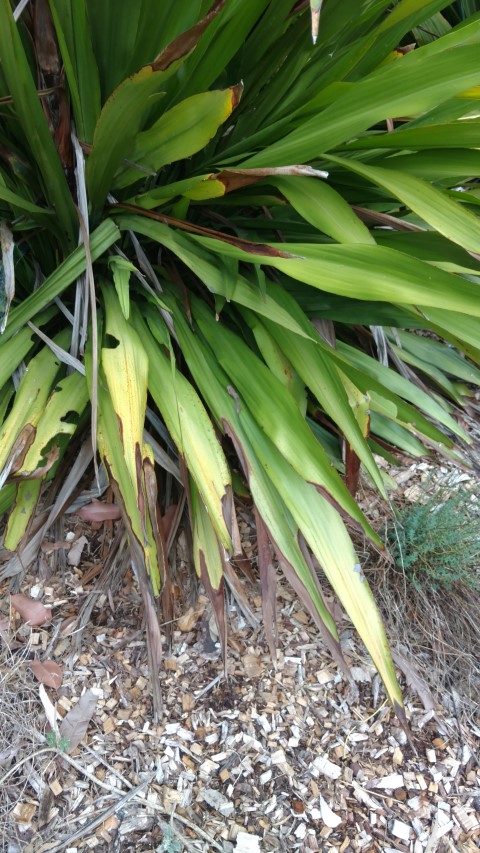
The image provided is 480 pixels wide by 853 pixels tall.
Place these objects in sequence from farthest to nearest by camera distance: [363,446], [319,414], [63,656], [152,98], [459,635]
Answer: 1. [319,414]
2. [459,635]
3. [63,656]
4. [363,446]
5. [152,98]

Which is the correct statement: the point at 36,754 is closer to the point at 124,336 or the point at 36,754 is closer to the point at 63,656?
the point at 63,656

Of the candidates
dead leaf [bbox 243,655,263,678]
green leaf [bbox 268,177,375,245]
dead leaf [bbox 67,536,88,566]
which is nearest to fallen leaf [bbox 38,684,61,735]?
dead leaf [bbox 67,536,88,566]

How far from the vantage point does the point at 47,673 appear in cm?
118

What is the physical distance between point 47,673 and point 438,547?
31.7 inches

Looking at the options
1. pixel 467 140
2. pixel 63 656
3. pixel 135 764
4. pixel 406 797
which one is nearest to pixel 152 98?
pixel 467 140

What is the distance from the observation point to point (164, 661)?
1.24 metres

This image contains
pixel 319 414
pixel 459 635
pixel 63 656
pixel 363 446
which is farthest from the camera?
pixel 319 414

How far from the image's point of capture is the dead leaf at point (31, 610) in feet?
4.04

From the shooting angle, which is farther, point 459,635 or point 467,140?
point 459,635

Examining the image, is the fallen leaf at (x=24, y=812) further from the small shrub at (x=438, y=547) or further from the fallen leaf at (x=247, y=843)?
the small shrub at (x=438, y=547)

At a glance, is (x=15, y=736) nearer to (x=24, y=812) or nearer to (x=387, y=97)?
(x=24, y=812)

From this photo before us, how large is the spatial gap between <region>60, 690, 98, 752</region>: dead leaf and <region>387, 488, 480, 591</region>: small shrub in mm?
649

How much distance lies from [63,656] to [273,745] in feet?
1.38

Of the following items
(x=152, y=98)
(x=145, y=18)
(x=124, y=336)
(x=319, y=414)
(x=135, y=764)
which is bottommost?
(x=135, y=764)
